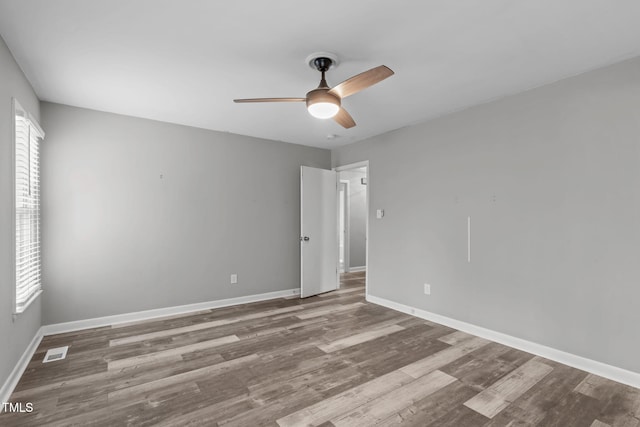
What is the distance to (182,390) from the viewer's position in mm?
2322

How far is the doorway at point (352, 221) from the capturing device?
23.6ft

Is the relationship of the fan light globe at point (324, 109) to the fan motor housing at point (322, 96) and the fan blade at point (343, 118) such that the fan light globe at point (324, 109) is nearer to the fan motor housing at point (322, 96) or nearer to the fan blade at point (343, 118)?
the fan motor housing at point (322, 96)

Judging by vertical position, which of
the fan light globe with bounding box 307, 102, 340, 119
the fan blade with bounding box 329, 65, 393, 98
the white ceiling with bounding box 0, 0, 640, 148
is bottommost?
the fan light globe with bounding box 307, 102, 340, 119

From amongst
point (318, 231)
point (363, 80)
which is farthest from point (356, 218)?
point (363, 80)

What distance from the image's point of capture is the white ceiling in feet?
6.19

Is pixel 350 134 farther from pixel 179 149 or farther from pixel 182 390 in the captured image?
pixel 182 390

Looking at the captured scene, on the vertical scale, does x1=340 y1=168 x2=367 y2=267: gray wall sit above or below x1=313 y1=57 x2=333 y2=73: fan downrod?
below

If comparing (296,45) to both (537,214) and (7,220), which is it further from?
(537,214)

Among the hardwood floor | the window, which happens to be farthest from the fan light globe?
the window

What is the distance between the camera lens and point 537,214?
2957 millimetres

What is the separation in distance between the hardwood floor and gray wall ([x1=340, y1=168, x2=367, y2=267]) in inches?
149

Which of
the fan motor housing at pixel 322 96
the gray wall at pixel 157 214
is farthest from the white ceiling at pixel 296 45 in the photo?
the gray wall at pixel 157 214

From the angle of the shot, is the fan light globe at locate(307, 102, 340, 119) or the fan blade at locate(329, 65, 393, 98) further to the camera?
the fan light globe at locate(307, 102, 340, 119)

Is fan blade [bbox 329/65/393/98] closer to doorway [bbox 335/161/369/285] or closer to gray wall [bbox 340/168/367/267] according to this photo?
doorway [bbox 335/161/369/285]
